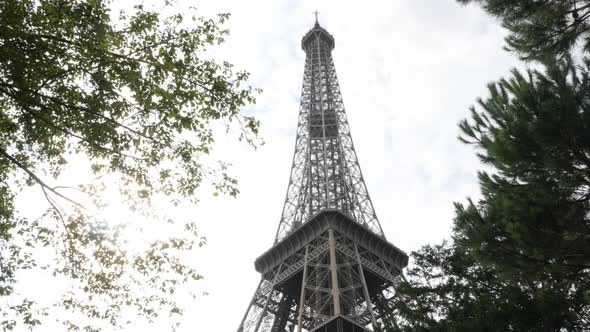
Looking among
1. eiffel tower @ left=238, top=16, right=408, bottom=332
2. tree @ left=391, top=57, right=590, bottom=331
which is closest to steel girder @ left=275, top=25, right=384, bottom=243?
eiffel tower @ left=238, top=16, right=408, bottom=332

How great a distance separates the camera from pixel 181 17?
13.9 m

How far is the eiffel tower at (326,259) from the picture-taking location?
38.0 meters

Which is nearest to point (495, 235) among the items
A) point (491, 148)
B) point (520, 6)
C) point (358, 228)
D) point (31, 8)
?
point (491, 148)

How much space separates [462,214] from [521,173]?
1.93 metres

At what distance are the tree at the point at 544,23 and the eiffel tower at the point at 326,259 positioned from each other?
22.7 meters

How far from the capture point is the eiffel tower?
3803 centimetres

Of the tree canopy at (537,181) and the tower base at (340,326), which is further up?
the tower base at (340,326)

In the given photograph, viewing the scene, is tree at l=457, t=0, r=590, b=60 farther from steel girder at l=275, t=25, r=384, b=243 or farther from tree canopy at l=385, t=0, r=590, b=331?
steel girder at l=275, t=25, r=384, b=243

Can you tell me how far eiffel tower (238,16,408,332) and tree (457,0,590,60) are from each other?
22.7m

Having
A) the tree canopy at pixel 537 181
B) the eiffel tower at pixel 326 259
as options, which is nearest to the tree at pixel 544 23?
the tree canopy at pixel 537 181

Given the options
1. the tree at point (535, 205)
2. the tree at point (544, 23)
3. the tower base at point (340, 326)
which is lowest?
the tree at point (535, 205)

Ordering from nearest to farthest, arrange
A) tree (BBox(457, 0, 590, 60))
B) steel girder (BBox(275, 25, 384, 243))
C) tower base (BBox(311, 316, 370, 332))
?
1. tree (BBox(457, 0, 590, 60))
2. tower base (BBox(311, 316, 370, 332))
3. steel girder (BBox(275, 25, 384, 243))

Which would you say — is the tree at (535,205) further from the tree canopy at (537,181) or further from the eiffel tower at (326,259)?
the eiffel tower at (326,259)

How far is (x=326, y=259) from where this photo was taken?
4378cm
